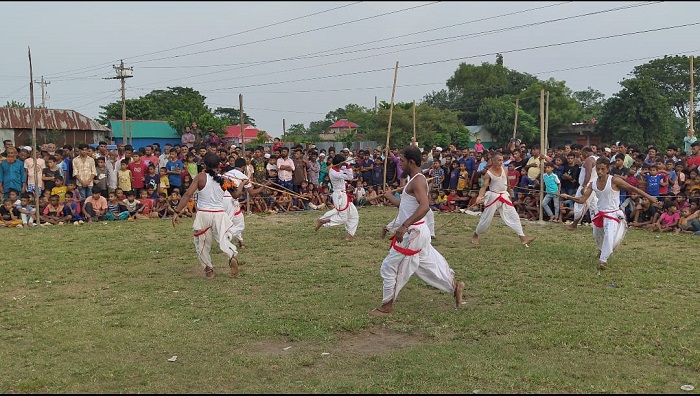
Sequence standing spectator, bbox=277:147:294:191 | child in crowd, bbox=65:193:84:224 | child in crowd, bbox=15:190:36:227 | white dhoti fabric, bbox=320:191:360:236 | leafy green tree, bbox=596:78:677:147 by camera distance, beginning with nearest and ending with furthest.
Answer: white dhoti fabric, bbox=320:191:360:236 → child in crowd, bbox=15:190:36:227 → child in crowd, bbox=65:193:84:224 → standing spectator, bbox=277:147:294:191 → leafy green tree, bbox=596:78:677:147

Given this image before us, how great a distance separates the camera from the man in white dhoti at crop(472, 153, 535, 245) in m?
12.3

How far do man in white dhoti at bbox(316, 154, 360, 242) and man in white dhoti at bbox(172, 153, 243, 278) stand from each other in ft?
12.2

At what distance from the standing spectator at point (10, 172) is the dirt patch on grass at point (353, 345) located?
12365mm

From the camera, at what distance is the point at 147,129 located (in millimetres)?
50719

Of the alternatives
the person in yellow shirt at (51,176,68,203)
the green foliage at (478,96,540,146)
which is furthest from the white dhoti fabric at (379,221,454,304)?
the green foliage at (478,96,540,146)

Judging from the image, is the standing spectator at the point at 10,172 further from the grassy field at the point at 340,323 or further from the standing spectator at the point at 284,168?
the standing spectator at the point at 284,168

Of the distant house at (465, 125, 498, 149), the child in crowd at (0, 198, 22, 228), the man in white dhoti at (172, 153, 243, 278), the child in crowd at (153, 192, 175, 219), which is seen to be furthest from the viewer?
the distant house at (465, 125, 498, 149)

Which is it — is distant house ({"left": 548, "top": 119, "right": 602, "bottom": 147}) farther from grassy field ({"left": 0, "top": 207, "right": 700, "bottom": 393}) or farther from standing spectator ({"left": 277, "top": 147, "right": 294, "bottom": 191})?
grassy field ({"left": 0, "top": 207, "right": 700, "bottom": 393})

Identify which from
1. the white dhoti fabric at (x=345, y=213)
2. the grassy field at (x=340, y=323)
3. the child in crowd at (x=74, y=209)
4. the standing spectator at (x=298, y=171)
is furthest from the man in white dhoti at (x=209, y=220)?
the standing spectator at (x=298, y=171)

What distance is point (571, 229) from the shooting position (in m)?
14.0

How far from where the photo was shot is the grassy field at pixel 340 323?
5.56 meters

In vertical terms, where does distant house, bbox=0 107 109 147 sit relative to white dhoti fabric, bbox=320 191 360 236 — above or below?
above

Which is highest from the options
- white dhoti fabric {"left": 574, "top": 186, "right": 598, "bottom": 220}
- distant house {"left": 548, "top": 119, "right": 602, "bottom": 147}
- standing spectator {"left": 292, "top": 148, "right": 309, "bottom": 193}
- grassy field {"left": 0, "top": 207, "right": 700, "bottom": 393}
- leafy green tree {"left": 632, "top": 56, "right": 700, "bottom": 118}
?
leafy green tree {"left": 632, "top": 56, "right": 700, "bottom": 118}

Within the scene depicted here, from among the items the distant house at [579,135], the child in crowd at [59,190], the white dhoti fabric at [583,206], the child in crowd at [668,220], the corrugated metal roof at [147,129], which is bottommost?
the child in crowd at [668,220]
